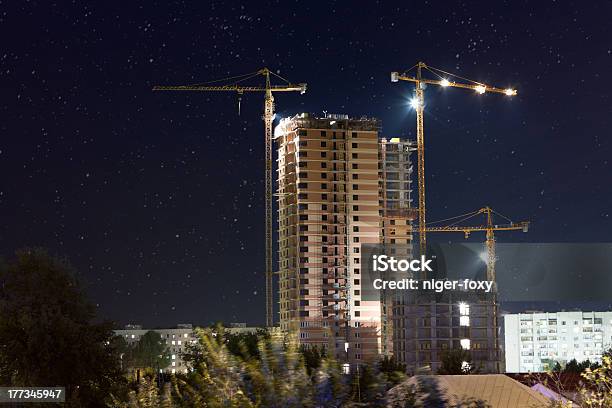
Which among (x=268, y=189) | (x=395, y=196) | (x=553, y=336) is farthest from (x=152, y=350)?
(x=553, y=336)

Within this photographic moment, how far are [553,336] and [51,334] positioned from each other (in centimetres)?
16826

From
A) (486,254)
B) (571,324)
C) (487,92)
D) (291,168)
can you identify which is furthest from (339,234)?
(571,324)

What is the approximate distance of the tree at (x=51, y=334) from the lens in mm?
29125

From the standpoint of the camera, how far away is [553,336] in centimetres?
18738

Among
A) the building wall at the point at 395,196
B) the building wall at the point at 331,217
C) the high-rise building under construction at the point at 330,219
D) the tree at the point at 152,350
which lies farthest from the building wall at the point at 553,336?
the tree at the point at 152,350

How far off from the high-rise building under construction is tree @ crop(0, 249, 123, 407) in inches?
3676

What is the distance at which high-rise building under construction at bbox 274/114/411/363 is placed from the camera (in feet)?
411

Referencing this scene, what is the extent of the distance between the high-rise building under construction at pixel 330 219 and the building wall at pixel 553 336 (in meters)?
65.4

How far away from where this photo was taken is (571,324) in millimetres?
185250

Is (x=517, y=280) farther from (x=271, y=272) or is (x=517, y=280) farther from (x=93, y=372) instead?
(x=93, y=372)

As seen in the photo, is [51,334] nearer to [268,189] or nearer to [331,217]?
[331,217]

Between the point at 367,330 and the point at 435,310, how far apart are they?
24.4 metres

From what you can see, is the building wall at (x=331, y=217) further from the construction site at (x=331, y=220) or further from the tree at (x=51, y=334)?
the tree at (x=51, y=334)

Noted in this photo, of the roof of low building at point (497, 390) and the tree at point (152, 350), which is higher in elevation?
the roof of low building at point (497, 390)
